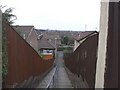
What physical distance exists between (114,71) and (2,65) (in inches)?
134

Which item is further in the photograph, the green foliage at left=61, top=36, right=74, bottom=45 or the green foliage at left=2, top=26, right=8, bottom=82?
the green foliage at left=61, top=36, right=74, bottom=45

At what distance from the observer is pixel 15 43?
10945mm

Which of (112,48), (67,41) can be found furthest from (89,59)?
(67,41)

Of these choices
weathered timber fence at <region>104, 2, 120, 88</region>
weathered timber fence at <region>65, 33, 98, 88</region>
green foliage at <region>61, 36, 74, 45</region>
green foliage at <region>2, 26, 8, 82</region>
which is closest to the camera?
weathered timber fence at <region>104, 2, 120, 88</region>

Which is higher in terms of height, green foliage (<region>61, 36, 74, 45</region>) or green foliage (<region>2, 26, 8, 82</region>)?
green foliage (<region>2, 26, 8, 82</region>)

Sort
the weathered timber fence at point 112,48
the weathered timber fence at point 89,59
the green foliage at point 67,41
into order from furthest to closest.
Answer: the green foliage at point 67,41 → the weathered timber fence at point 89,59 → the weathered timber fence at point 112,48

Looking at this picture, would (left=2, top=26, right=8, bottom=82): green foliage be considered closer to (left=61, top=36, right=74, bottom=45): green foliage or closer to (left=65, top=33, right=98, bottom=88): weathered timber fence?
(left=65, top=33, right=98, bottom=88): weathered timber fence

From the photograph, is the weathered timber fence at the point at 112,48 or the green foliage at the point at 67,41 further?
the green foliage at the point at 67,41

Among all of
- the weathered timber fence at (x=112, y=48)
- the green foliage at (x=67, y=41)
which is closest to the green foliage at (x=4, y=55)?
the weathered timber fence at (x=112, y=48)

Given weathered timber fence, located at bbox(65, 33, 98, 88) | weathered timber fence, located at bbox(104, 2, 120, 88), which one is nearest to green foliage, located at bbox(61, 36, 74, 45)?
weathered timber fence, located at bbox(65, 33, 98, 88)

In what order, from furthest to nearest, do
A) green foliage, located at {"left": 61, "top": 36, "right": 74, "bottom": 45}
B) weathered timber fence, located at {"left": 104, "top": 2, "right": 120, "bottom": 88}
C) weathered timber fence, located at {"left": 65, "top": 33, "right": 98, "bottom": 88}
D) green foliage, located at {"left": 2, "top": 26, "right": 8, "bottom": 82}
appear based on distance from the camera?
green foliage, located at {"left": 61, "top": 36, "right": 74, "bottom": 45} < weathered timber fence, located at {"left": 65, "top": 33, "right": 98, "bottom": 88} < green foliage, located at {"left": 2, "top": 26, "right": 8, "bottom": 82} < weathered timber fence, located at {"left": 104, "top": 2, "right": 120, "bottom": 88}

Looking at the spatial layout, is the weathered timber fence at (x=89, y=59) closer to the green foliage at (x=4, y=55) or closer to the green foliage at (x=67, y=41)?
the green foliage at (x=4, y=55)

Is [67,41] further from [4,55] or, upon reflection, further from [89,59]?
[4,55]

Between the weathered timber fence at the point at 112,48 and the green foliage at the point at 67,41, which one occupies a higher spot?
the weathered timber fence at the point at 112,48
